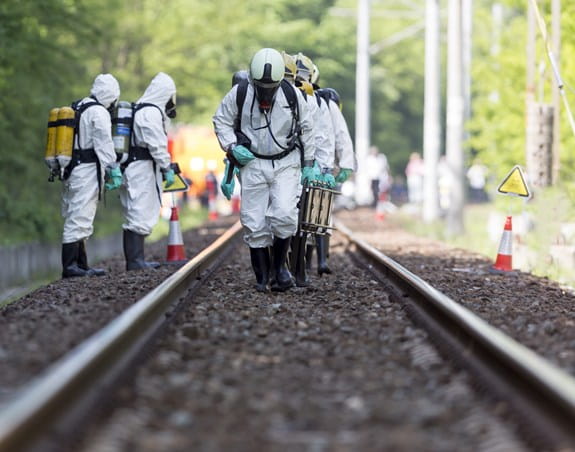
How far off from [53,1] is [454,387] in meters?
17.3

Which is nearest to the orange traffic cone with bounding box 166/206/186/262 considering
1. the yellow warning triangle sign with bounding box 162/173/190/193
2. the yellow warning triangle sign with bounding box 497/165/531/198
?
the yellow warning triangle sign with bounding box 162/173/190/193

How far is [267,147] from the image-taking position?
32.6ft

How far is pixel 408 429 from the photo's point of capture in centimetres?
483

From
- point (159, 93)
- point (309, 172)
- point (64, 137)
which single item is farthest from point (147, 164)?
point (309, 172)

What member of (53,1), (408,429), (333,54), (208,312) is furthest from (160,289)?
(333,54)

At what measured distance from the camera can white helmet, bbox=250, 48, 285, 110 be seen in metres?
9.55

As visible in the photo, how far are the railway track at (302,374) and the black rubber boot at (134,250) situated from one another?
326 centimetres

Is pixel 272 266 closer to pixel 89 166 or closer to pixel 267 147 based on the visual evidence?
pixel 267 147

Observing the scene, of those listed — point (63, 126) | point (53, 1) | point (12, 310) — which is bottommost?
point (12, 310)

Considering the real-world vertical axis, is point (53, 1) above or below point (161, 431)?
above

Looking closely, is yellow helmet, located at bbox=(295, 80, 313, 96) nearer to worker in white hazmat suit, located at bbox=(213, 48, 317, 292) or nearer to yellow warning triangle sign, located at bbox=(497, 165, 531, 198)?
worker in white hazmat suit, located at bbox=(213, 48, 317, 292)

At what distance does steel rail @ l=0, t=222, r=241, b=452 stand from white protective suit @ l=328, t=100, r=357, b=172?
4.19 m

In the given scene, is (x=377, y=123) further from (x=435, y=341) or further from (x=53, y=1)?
(x=435, y=341)

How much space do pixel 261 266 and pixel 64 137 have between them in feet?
8.78
